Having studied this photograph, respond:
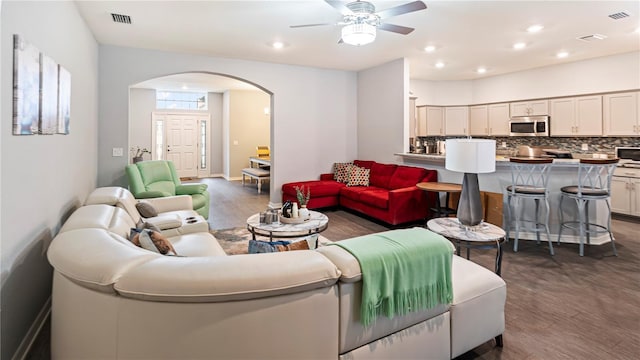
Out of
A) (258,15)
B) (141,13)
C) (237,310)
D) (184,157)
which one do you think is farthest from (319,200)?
(184,157)

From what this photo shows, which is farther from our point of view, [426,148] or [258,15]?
[426,148]

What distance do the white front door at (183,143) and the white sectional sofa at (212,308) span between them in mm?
10076

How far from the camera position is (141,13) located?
12.5 feet

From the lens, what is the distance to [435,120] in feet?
27.3

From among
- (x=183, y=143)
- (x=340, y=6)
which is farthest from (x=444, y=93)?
(x=183, y=143)

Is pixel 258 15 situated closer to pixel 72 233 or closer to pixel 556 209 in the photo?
pixel 72 233

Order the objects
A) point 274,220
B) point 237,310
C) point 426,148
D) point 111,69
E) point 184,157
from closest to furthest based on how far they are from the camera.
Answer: point 237,310, point 274,220, point 111,69, point 426,148, point 184,157

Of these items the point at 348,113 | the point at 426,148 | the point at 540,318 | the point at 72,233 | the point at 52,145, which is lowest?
the point at 540,318

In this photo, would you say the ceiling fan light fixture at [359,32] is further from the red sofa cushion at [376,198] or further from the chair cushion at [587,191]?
the chair cushion at [587,191]

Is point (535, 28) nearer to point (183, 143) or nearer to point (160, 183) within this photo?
point (160, 183)

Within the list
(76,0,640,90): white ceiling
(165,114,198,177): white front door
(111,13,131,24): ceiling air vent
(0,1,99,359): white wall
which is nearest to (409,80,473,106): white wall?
(76,0,640,90): white ceiling

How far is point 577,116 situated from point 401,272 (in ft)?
21.6

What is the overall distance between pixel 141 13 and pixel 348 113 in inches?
168

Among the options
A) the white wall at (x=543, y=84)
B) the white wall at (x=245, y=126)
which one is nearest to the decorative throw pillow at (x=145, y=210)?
the white wall at (x=543, y=84)
